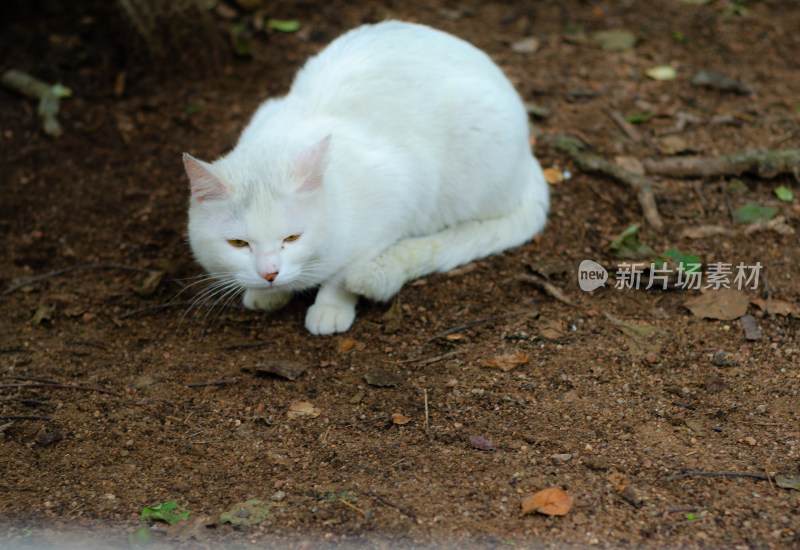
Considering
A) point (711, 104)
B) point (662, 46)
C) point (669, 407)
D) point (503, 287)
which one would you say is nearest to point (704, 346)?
point (669, 407)

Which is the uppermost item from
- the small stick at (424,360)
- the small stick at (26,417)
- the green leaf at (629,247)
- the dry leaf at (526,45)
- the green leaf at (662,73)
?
the dry leaf at (526,45)

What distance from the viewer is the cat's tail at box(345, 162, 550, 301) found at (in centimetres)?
367

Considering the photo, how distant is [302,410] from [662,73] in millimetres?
4053

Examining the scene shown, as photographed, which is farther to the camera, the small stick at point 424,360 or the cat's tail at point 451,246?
the cat's tail at point 451,246

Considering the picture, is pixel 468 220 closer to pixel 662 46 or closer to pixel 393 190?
pixel 393 190

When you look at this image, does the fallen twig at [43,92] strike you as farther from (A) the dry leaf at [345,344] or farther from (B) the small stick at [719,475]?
(B) the small stick at [719,475]

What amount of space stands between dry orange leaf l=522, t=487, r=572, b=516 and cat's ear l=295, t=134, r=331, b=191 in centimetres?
163

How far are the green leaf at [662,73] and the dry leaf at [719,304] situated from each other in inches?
95.4

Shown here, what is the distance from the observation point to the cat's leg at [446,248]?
144 inches

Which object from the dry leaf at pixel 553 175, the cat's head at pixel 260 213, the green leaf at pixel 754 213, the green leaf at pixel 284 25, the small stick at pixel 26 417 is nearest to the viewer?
the small stick at pixel 26 417

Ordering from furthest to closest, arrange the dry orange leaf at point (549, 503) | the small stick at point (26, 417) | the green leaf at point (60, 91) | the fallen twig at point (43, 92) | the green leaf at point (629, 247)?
1. the green leaf at point (60, 91)
2. the fallen twig at point (43, 92)
3. the green leaf at point (629, 247)
4. the small stick at point (26, 417)
5. the dry orange leaf at point (549, 503)

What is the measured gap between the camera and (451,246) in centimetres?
395

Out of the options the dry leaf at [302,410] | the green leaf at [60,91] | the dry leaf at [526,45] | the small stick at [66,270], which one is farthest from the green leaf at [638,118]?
the green leaf at [60,91]

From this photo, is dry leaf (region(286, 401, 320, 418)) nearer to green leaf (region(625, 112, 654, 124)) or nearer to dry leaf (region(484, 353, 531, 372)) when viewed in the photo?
dry leaf (region(484, 353, 531, 372))
